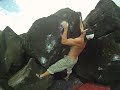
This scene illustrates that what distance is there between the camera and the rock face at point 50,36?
28.5 ft

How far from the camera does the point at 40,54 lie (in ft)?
29.0

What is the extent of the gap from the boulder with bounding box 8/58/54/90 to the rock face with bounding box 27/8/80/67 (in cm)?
40

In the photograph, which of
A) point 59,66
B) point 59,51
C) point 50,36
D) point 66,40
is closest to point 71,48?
point 66,40

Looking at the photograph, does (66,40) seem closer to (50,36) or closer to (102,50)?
(50,36)

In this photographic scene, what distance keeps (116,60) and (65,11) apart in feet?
8.34

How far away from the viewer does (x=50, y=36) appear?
8.87m

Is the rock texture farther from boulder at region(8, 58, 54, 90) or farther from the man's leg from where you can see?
the man's leg

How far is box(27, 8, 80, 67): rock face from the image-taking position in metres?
8.70

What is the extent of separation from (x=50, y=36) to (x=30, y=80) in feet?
5.43

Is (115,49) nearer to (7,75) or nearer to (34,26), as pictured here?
(34,26)

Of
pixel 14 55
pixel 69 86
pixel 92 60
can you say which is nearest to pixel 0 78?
pixel 14 55

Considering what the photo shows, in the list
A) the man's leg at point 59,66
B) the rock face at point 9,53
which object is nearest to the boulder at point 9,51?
the rock face at point 9,53

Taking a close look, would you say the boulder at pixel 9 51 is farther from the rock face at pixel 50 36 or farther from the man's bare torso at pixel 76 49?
the man's bare torso at pixel 76 49

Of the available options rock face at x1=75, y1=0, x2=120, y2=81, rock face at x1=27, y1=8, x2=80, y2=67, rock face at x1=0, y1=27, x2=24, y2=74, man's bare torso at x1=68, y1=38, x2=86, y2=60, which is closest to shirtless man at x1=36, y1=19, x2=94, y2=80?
man's bare torso at x1=68, y1=38, x2=86, y2=60
